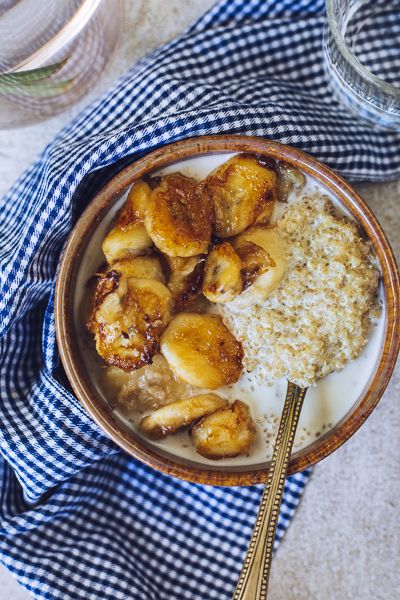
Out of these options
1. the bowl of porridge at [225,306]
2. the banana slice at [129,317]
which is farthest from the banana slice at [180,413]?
the banana slice at [129,317]

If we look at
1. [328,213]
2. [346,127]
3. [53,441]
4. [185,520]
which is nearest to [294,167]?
[328,213]

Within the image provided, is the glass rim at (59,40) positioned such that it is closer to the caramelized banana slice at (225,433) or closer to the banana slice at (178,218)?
the banana slice at (178,218)

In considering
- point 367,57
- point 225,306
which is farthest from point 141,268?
point 367,57

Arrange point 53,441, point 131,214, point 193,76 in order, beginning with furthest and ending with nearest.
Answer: point 193,76, point 53,441, point 131,214

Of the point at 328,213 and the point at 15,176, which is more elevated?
the point at 15,176

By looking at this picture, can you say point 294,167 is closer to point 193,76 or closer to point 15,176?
point 193,76
